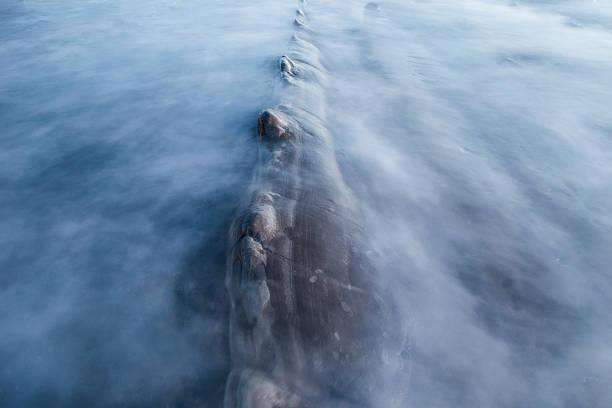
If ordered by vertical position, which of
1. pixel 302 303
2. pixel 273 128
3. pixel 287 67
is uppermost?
pixel 287 67

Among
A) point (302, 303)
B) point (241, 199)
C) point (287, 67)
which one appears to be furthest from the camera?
point (287, 67)

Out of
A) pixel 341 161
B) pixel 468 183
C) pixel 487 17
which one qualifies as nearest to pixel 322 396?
pixel 341 161

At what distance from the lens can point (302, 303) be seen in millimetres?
2574

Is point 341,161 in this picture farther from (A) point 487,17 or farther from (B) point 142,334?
(A) point 487,17

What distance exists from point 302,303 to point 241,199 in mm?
1425

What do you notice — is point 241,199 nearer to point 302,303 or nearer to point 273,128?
point 273,128

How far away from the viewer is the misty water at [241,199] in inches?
103

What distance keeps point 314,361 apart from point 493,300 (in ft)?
5.23

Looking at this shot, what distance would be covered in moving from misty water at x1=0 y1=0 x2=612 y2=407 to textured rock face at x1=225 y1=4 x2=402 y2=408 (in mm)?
200

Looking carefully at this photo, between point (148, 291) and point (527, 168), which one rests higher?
point (527, 168)

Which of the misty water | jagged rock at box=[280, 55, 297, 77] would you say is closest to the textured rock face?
the misty water

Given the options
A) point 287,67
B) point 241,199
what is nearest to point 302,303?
point 241,199

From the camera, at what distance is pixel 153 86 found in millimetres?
6875

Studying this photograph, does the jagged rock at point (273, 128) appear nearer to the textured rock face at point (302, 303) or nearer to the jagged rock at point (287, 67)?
the textured rock face at point (302, 303)
